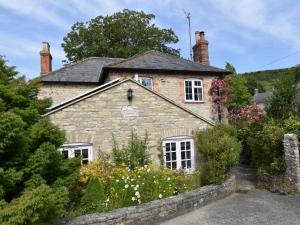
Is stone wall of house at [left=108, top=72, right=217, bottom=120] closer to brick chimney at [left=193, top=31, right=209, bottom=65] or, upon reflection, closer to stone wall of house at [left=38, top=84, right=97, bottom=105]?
brick chimney at [left=193, top=31, right=209, bottom=65]

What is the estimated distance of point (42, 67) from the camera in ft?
71.6

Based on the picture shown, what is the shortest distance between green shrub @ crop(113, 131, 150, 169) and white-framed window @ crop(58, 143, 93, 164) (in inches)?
35.4

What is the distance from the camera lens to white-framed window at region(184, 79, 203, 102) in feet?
63.1

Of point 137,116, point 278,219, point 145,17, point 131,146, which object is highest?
point 145,17

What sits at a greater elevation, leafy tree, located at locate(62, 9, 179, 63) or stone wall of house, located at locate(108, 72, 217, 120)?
leafy tree, located at locate(62, 9, 179, 63)

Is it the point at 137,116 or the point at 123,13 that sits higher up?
the point at 123,13

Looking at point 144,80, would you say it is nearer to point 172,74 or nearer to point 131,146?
point 172,74

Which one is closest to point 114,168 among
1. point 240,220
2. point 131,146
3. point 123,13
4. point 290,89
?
point 131,146

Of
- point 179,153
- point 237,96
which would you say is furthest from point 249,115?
point 179,153

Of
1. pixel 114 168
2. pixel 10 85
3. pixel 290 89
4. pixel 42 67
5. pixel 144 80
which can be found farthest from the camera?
pixel 42 67

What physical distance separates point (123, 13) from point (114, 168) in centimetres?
3069

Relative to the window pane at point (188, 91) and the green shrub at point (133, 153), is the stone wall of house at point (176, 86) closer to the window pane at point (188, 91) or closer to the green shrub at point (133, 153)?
the window pane at point (188, 91)

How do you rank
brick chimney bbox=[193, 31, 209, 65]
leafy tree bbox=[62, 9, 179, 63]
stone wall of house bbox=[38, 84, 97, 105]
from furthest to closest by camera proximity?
1. leafy tree bbox=[62, 9, 179, 63]
2. brick chimney bbox=[193, 31, 209, 65]
3. stone wall of house bbox=[38, 84, 97, 105]

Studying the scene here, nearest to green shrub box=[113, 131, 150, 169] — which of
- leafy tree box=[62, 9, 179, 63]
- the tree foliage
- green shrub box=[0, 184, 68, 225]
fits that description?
the tree foliage
